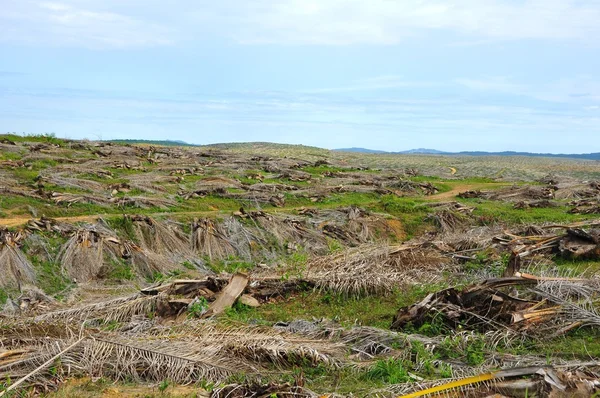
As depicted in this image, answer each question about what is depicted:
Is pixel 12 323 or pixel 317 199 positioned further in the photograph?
pixel 317 199

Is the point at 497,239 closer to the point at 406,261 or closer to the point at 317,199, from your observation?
the point at 406,261

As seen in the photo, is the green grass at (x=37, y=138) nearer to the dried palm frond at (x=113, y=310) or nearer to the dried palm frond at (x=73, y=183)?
the dried palm frond at (x=73, y=183)

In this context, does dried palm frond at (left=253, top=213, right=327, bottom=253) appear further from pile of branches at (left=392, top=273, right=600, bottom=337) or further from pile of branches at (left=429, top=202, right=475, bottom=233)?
pile of branches at (left=392, top=273, right=600, bottom=337)

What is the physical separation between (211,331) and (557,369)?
3626mm

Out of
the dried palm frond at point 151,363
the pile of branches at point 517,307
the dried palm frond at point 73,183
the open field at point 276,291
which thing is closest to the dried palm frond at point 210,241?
the open field at point 276,291

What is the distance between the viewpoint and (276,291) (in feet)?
33.9

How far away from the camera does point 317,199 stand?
821 inches

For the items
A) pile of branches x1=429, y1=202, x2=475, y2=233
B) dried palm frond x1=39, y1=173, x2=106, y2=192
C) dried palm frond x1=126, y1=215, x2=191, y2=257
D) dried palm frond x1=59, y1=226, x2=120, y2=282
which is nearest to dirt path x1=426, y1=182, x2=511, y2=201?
pile of branches x1=429, y1=202, x2=475, y2=233

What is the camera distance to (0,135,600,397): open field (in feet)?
19.7

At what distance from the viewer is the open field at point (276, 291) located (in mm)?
6012

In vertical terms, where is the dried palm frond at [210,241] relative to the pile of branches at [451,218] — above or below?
below

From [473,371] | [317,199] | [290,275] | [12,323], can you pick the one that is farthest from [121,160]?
[473,371]

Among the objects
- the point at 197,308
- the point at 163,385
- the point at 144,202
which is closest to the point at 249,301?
the point at 197,308

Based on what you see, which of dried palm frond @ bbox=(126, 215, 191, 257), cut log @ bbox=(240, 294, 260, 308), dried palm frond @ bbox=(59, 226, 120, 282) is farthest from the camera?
dried palm frond @ bbox=(126, 215, 191, 257)
